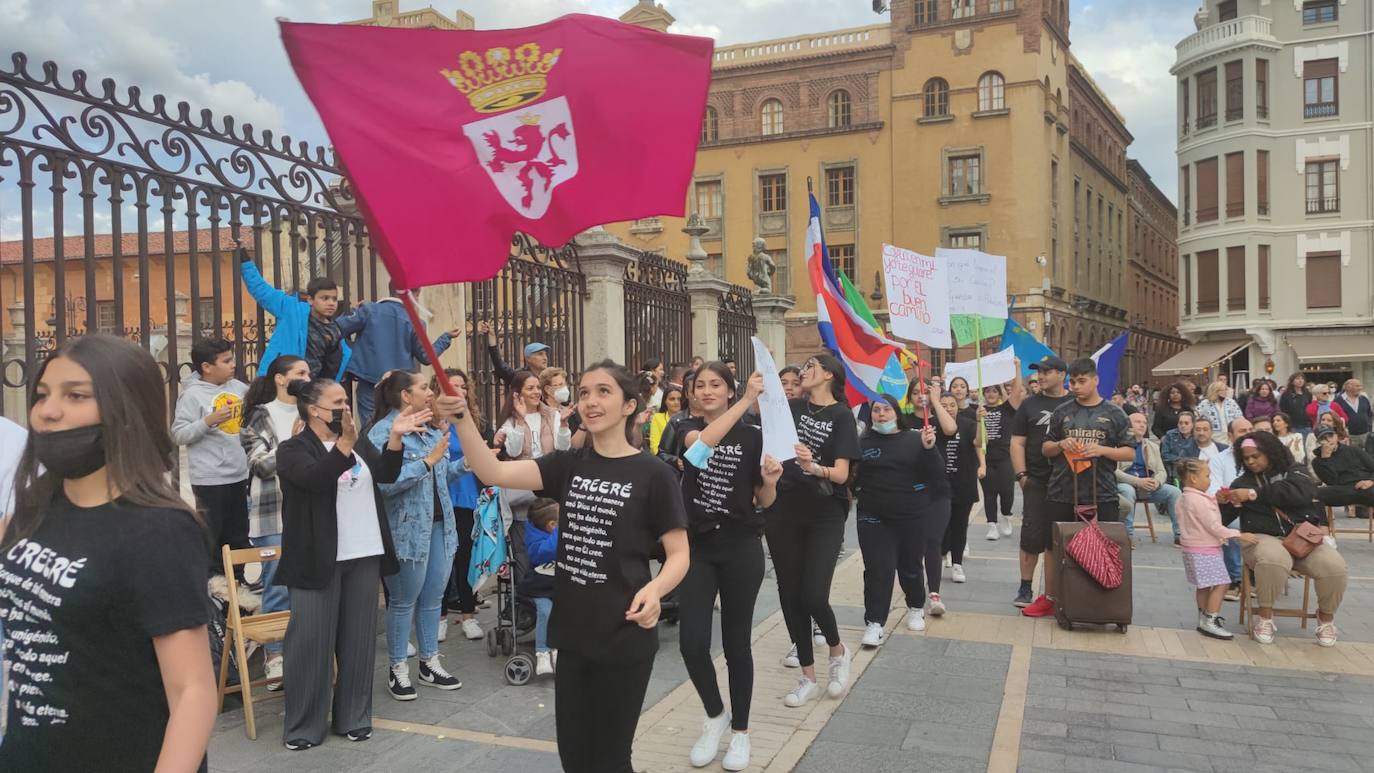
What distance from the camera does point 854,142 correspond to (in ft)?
142

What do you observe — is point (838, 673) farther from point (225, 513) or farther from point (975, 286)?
point (975, 286)

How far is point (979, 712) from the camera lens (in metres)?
5.59

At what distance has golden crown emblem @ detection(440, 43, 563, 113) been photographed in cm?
336

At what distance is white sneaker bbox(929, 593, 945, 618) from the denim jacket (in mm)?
4216

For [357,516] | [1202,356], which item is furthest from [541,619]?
[1202,356]

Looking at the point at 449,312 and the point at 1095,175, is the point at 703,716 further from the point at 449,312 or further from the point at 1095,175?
the point at 1095,175

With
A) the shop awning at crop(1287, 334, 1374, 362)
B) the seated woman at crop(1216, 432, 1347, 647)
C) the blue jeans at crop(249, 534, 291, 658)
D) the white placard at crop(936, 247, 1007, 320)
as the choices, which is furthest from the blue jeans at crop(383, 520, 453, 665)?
the shop awning at crop(1287, 334, 1374, 362)

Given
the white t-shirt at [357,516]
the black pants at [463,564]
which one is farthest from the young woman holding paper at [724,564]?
the black pants at [463,564]

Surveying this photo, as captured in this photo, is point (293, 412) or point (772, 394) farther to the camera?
point (293, 412)

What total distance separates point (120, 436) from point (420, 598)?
420 centimetres

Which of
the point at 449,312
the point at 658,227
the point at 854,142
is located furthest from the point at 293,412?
the point at 854,142

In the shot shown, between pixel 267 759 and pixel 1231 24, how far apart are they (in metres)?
43.5

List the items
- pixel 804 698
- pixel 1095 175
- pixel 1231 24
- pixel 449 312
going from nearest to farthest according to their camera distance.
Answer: pixel 804 698 < pixel 449 312 < pixel 1231 24 < pixel 1095 175

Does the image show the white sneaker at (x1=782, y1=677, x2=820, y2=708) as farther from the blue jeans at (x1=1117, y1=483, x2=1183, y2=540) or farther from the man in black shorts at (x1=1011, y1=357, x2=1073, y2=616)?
the blue jeans at (x1=1117, y1=483, x2=1183, y2=540)
